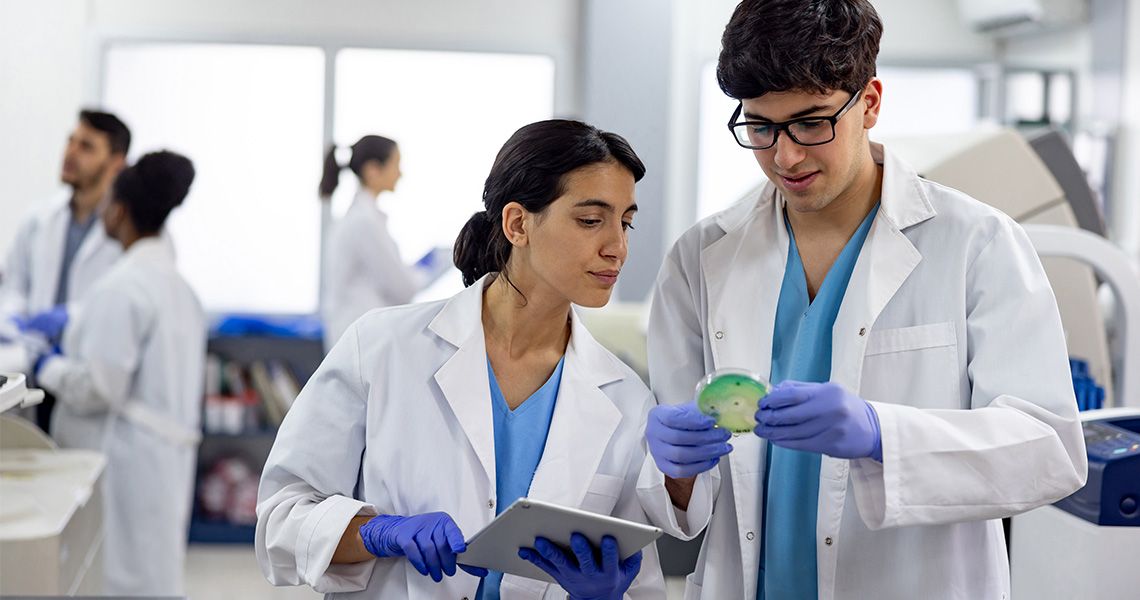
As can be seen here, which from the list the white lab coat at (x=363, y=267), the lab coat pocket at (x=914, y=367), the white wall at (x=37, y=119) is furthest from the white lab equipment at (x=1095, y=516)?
the white wall at (x=37, y=119)

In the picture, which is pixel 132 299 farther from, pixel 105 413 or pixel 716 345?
pixel 716 345

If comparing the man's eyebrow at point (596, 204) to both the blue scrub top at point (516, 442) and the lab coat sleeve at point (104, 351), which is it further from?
the lab coat sleeve at point (104, 351)

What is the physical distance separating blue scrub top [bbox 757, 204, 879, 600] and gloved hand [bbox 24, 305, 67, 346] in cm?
276

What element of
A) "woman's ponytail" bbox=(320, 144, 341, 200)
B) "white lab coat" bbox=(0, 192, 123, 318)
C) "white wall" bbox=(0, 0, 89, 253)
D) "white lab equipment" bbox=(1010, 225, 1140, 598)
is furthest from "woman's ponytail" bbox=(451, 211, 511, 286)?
"white wall" bbox=(0, 0, 89, 253)

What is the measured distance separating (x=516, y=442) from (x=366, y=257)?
8.16ft

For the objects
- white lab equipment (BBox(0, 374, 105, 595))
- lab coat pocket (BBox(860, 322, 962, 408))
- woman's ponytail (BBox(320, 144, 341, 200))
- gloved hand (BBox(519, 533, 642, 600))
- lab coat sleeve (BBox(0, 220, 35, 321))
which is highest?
woman's ponytail (BBox(320, 144, 341, 200))

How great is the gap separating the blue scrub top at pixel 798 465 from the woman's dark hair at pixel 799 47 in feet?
0.74

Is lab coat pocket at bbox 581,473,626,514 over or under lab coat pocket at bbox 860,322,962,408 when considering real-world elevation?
under

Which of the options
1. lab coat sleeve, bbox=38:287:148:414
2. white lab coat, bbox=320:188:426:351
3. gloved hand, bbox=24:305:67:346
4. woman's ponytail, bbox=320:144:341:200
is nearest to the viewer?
lab coat sleeve, bbox=38:287:148:414

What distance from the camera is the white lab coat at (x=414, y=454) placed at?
1.33 metres

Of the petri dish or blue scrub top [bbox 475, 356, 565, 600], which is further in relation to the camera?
blue scrub top [bbox 475, 356, 565, 600]

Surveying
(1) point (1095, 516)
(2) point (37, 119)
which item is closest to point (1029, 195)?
(1) point (1095, 516)

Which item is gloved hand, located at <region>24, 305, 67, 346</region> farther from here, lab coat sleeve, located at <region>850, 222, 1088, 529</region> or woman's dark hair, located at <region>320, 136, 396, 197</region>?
lab coat sleeve, located at <region>850, 222, 1088, 529</region>

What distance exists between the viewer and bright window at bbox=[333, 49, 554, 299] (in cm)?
450
